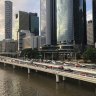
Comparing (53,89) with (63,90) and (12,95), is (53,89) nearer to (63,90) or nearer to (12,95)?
(63,90)

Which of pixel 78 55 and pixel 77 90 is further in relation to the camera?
pixel 78 55

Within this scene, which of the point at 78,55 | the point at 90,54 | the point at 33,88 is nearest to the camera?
the point at 33,88

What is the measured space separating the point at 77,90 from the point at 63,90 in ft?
12.7

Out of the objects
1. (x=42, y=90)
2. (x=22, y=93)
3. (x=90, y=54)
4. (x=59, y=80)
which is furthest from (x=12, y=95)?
(x=90, y=54)


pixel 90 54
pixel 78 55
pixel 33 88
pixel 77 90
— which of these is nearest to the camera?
pixel 77 90

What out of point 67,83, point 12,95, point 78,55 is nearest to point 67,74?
point 67,83

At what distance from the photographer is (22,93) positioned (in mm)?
68938

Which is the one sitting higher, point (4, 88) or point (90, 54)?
point (90, 54)

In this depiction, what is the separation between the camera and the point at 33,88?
76.2m

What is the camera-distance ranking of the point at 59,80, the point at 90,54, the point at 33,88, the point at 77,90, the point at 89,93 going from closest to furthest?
1. the point at 89,93
2. the point at 77,90
3. the point at 33,88
4. the point at 59,80
5. the point at 90,54

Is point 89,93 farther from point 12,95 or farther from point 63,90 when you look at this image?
point 12,95

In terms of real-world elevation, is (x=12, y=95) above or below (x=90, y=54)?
below

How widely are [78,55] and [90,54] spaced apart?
170 ft

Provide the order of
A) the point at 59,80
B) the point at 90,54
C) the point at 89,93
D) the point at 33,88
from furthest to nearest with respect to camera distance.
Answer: the point at 90,54 < the point at 59,80 < the point at 33,88 < the point at 89,93
